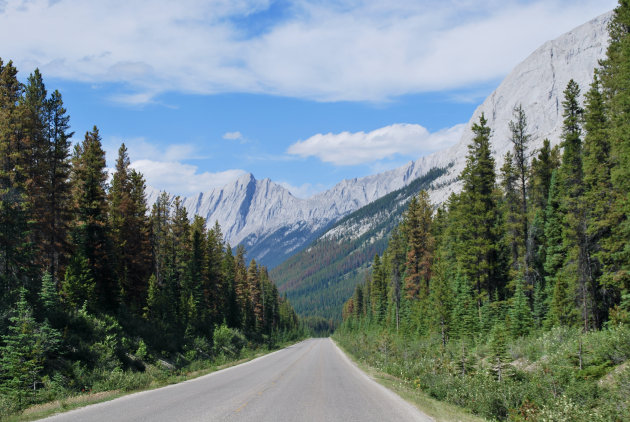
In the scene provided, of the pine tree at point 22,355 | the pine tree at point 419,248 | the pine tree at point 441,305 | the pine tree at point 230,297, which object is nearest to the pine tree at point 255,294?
the pine tree at point 230,297

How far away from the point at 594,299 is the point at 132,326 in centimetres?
3168

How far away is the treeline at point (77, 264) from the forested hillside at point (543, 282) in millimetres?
16441

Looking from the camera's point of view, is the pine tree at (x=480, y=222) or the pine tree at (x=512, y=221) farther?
the pine tree at (x=512, y=221)

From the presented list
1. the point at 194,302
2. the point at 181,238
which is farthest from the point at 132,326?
the point at 181,238

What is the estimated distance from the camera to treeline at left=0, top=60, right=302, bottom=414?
1825 cm

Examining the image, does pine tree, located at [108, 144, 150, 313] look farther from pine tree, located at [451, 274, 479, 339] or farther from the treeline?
pine tree, located at [451, 274, 479, 339]

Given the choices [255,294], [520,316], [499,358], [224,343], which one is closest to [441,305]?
[520,316]

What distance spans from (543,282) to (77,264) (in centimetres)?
3576

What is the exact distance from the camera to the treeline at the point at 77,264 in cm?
1825

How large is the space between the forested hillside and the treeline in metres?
16.4

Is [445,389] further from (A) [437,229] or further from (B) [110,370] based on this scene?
(A) [437,229]

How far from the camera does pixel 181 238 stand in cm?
5175

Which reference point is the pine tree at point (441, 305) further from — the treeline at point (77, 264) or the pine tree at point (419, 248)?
the treeline at point (77, 264)

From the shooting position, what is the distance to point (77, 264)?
2750 cm
